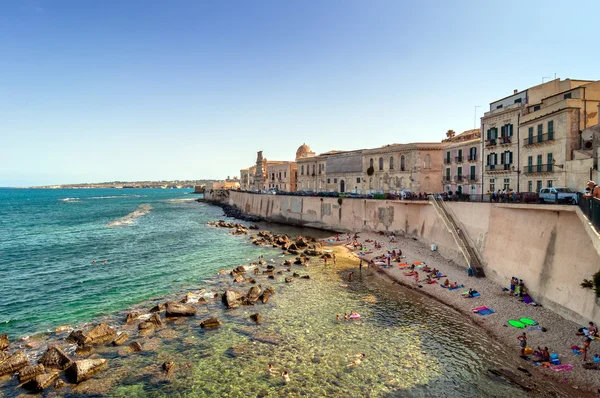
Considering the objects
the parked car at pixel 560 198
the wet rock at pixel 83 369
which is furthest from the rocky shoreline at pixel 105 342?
the parked car at pixel 560 198

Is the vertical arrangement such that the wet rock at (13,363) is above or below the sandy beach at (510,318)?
below

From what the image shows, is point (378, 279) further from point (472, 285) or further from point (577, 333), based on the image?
point (577, 333)

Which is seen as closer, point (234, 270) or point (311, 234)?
point (234, 270)

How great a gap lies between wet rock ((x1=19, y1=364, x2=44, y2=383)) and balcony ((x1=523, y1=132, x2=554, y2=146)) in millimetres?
32702

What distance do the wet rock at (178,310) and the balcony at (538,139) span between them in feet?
88.8

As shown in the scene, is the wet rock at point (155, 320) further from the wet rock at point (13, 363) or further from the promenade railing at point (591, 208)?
the promenade railing at point (591, 208)

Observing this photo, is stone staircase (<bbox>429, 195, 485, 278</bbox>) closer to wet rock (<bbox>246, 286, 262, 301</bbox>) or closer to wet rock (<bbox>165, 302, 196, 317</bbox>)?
wet rock (<bbox>246, 286, 262, 301</bbox>)

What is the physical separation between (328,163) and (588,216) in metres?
50.7

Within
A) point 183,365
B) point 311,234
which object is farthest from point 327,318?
point 311,234

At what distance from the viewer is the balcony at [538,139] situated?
2477cm

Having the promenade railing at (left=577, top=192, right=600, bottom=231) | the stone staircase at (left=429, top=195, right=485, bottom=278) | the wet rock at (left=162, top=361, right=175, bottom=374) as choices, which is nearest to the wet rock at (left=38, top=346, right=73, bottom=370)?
the wet rock at (left=162, top=361, right=175, bottom=374)

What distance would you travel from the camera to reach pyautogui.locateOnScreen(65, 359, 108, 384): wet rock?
14383 mm

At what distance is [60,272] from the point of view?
3188 centimetres

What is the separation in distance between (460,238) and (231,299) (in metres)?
18.8
